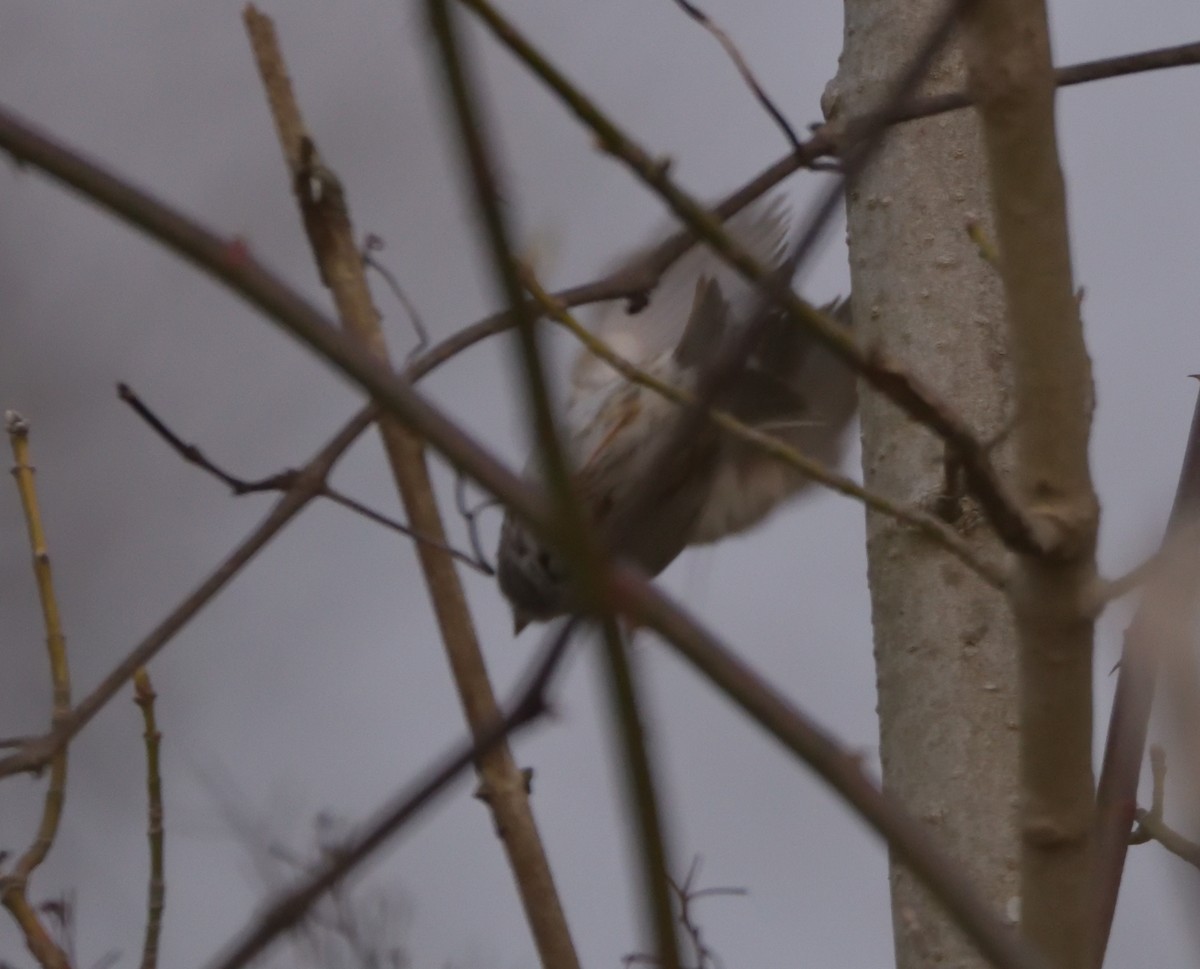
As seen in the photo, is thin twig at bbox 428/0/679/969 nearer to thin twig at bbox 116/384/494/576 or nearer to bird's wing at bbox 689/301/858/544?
thin twig at bbox 116/384/494/576

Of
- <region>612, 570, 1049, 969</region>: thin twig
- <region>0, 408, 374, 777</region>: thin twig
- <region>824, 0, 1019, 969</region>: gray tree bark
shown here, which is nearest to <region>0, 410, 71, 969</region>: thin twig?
<region>0, 408, 374, 777</region>: thin twig

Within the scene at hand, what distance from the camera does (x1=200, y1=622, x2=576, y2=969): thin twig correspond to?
211 mm

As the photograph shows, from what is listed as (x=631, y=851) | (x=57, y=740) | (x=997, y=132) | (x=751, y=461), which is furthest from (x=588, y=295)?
(x=631, y=851)

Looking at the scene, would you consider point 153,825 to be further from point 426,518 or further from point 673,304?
point 673,304

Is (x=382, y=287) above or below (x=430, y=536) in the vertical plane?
above


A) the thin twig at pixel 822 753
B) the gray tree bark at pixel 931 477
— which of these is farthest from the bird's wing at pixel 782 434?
the thin twig at pixel 822 753

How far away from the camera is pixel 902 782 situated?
0.74 metres

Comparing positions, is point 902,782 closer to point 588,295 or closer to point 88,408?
point 588,295

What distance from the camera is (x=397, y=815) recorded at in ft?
0.69

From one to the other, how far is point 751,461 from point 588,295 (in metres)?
0.28

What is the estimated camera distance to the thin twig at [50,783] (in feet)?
1.97

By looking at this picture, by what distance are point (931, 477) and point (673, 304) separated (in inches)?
17.8

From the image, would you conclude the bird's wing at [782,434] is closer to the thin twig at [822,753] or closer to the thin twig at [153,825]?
the thin twig at [153,825]

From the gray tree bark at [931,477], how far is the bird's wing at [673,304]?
9.8 inches
